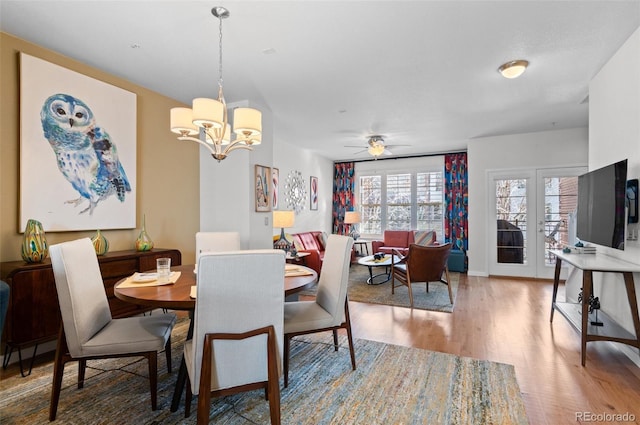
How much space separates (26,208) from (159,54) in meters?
1.65

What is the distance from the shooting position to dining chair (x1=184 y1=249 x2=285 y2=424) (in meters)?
1.42

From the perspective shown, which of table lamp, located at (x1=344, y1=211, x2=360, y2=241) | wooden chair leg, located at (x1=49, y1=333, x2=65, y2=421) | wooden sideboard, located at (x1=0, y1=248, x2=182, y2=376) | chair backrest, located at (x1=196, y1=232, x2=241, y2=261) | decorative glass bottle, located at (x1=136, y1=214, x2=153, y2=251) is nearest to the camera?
wooden chair leg, located at (x1=49, y1=333, x2=65, y2=421)

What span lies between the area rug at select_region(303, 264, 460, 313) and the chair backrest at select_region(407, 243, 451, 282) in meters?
0.33

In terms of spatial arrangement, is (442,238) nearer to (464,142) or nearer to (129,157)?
(464,142)

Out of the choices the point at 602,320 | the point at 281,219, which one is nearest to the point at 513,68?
the point at 602,320

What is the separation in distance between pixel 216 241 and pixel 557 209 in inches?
216

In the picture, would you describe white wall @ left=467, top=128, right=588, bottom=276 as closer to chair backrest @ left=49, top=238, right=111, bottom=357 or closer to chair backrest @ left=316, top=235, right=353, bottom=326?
chair backrest @ left=316, top=235, right=353, bottom=326

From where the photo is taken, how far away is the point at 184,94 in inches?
142

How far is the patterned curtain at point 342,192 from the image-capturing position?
791cm

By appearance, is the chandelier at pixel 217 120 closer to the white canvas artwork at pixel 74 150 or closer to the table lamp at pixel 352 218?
the white canvas artwork at pixel 74 150

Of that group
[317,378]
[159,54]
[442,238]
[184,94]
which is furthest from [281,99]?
[442,238]

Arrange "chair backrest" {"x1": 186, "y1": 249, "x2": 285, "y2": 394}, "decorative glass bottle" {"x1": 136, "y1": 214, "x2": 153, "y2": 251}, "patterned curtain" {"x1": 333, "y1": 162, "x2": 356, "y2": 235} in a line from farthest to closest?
"patterned curtain" {"x1": 333, "y1": 162, "x2": 356, "y2": 235}
"decorative glass bottle" {"x1": 136, "y1": 214, "x2": 153, "y2": 251}
"chair backrest" {"x1": 186, "y1": 249, "x2": 285, "y2": 394}

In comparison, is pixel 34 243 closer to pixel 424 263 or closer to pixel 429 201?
pixel 424 263

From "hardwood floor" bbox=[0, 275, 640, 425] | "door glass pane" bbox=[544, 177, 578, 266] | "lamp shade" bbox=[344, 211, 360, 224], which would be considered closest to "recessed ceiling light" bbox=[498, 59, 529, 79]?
"hardwood floor" bbox=[0, 275, 640, 425]
